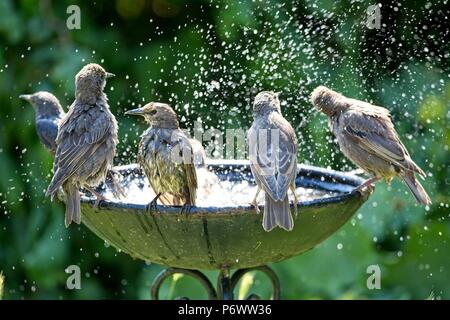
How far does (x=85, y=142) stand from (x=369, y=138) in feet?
4.37

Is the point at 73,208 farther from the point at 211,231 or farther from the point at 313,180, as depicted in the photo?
the point at 313,180

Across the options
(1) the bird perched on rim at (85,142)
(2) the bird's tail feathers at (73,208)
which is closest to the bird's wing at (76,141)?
(1) the bird perched on rim at (85,142)

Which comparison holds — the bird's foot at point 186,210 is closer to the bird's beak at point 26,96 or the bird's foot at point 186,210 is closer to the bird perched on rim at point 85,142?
the bird perched on rim at point 85,142

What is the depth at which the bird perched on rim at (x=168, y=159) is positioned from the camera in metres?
3.99

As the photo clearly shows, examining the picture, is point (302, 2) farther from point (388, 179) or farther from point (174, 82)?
point (388, 179)

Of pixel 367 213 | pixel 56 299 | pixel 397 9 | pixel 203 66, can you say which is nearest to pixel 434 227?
pixel 367 213

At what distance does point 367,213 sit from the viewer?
564 centimetres

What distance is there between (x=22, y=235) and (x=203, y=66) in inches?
56.2

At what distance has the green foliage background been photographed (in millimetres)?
5574

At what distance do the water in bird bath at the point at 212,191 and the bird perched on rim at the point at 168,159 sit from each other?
347mm

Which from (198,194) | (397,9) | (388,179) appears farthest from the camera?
(397,9)

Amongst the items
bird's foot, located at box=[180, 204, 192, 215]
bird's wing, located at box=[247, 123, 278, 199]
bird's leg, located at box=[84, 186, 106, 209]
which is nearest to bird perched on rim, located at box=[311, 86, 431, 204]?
bird's wing, located at box=[247, 123, 278, 199]

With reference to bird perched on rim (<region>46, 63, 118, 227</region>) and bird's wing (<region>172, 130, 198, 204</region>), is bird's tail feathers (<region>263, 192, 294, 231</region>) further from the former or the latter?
bird perched on rim (<region>46, 63, 118, 227</region>)
